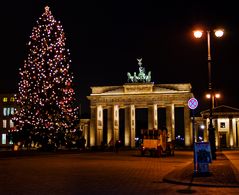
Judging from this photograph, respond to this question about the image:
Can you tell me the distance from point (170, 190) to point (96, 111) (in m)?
81.8

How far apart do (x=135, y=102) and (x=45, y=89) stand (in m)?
46.4

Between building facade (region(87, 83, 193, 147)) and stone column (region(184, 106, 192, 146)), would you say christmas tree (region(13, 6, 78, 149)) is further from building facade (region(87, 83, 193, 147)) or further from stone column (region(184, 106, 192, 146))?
stone column (region(184, 106, 192, 146))

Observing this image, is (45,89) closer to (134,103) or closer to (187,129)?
(134,103)

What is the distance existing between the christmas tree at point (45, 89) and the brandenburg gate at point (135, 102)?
43557mm

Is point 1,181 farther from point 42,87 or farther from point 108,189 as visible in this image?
point 42,87

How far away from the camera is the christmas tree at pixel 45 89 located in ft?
158

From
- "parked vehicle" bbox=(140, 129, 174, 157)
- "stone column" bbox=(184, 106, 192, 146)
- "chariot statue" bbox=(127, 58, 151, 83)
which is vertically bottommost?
"parked vehicle" bbox=(140, 129, 174, 157)

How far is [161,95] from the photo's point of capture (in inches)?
3615

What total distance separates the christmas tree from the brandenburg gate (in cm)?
4356

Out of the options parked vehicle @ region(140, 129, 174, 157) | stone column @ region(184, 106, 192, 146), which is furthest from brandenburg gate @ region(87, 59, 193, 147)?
parked vehicle @ region(140, 129, 174, 157)

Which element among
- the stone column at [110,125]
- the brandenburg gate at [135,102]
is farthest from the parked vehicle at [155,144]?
the stone column at [110,125]

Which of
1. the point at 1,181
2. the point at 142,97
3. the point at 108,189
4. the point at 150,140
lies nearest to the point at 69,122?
the point at 150,140

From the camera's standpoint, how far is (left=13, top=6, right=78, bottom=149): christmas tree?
48094mm

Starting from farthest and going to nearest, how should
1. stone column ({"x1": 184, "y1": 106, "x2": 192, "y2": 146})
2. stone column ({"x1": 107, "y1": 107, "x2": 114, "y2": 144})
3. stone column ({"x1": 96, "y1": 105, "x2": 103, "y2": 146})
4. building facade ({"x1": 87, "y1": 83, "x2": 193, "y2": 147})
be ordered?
1. stone column ({"x1": 96, "y1": 105, "x2": 103, "y2": 146})
2. stone column ({"x1": 107, "y1": 107, "x2": 114, "y2": 144})
3. building facade ({"x1": 87, "y1": 83, "x2": 193, "y2": 147})
4. stone column ({"x1": 184, "y1": 106, "x2": 192, "y2": 146})
